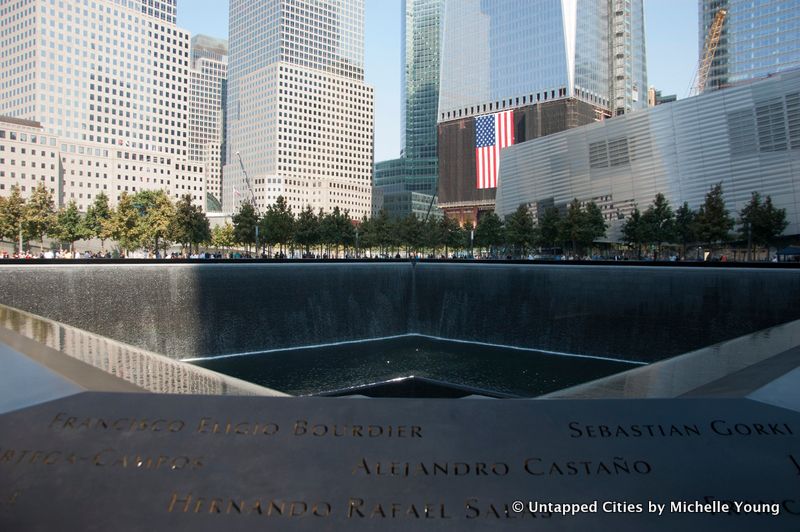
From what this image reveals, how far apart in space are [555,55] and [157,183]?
8641cm

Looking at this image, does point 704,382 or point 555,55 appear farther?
point 555,55

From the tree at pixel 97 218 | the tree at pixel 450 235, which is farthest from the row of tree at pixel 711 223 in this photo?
the tree at pixel 97 218

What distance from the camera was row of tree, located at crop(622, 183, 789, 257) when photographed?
2064 inches

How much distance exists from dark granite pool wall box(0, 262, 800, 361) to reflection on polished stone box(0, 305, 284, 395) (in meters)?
19.1

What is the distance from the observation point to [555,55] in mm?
118562

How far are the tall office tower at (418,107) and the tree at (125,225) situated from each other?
12033 cm

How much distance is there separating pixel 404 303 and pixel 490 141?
91.1 metres

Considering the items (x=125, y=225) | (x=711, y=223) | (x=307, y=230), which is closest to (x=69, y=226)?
(x=125, y=225)

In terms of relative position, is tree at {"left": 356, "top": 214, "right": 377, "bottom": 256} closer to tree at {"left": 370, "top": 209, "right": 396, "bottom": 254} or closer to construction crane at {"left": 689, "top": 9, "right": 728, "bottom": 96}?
tree at {"left": 370, "top": 209, "right": 396, "bottom": 254}

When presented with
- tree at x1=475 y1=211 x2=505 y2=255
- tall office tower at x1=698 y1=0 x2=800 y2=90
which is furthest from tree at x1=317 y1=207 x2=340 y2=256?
tall office tower at x1=698 y1=0 x2=800 y2=90

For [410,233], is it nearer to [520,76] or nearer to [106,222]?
[106,222]

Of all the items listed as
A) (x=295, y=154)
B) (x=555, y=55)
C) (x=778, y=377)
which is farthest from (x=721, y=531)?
(x=295, y=154)

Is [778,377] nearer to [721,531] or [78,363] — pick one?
[721,531]

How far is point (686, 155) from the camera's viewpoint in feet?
209
